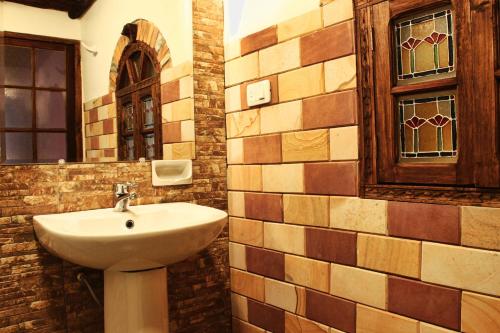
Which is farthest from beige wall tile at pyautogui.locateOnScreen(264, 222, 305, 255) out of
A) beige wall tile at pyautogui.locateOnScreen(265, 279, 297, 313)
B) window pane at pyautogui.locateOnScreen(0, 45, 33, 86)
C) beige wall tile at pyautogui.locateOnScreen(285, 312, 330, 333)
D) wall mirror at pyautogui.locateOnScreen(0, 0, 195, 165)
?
window pane at pyautogui.locateOnScreen(0, 45, 33, 86)

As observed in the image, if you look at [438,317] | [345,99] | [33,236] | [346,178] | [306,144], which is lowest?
[438,317]

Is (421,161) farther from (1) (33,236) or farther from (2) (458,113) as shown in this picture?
(1) (33,236)

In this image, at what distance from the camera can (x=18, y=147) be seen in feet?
4.54

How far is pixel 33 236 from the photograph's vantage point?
1.38 meters

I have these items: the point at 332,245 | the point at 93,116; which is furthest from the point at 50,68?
the point at 332,245

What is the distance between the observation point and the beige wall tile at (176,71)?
173 centimetres

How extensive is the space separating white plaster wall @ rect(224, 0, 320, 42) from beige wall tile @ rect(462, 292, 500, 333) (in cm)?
103

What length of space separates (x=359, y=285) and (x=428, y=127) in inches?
21.4

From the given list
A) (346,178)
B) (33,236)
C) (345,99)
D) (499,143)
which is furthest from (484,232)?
(33,236)

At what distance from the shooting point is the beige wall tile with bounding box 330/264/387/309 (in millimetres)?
1244

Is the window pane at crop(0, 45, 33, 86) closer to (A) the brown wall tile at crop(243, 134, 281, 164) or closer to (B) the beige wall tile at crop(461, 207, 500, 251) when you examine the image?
(A) the brown wall tile at crop(243, 134, 281, 164)

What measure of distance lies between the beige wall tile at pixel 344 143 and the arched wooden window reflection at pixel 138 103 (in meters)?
0.75

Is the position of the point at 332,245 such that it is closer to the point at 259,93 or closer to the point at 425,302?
the point at 425,302

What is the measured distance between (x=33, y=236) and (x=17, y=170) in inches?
9.1
